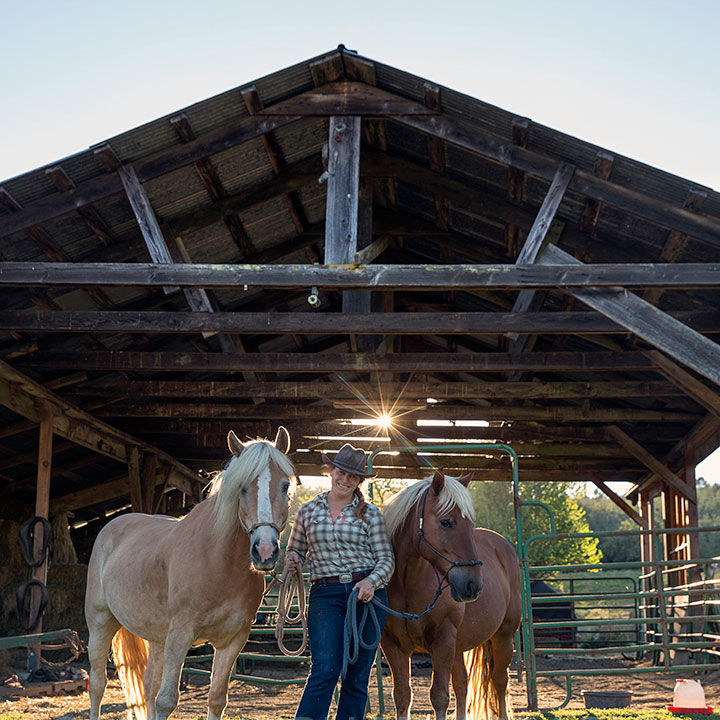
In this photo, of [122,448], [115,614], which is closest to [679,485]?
[122,448]

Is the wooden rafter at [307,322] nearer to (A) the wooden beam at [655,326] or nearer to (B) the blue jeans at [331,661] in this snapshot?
(A) the wooden beam at [655,326]

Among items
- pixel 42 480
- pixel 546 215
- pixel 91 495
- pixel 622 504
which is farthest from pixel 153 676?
pixel 622 504

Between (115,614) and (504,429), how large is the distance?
29.4 ft

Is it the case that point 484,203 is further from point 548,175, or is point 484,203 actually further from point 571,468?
point 571,468

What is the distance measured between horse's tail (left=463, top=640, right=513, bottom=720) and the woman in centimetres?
225

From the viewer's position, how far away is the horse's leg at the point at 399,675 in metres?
4.64

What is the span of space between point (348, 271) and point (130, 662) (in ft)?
Result: 10.5

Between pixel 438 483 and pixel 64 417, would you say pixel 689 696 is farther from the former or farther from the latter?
pixel 64 417

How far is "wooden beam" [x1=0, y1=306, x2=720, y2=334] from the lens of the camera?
7.40 metres

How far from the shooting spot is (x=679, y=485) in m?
12.5

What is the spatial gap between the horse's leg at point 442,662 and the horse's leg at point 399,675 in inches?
5.7

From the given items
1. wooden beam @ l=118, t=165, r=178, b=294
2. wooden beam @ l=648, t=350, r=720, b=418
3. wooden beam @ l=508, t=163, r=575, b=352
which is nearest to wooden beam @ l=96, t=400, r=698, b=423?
wooden beam @ l=648, t=350, r=720, b=418

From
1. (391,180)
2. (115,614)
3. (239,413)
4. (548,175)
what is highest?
(391,180)

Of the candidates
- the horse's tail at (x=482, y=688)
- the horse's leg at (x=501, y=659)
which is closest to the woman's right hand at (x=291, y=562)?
the horse's tail at (x=482, y=688)
